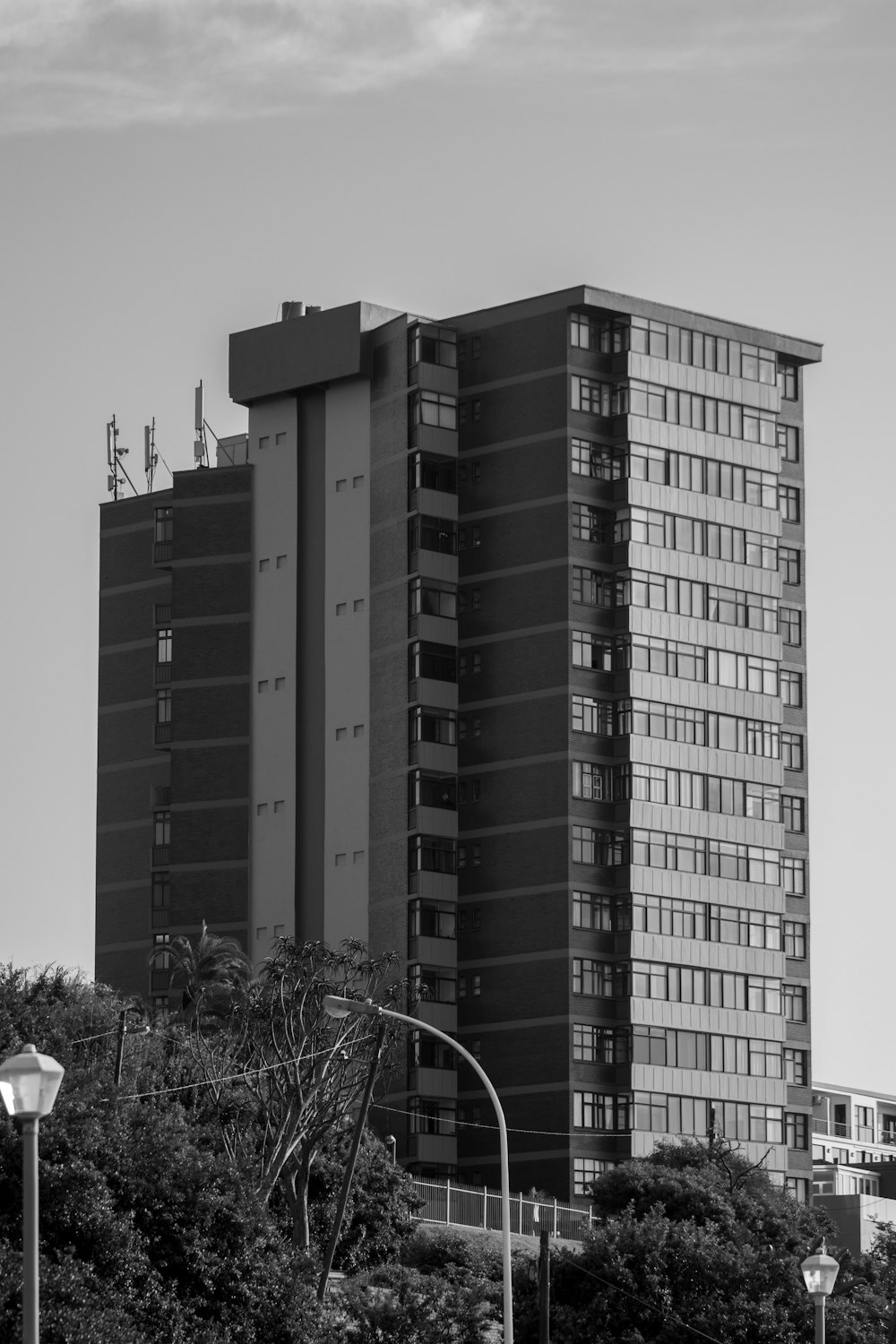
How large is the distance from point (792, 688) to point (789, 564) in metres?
5.82

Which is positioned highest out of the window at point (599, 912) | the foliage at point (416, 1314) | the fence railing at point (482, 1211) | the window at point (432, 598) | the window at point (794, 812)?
the window at point (432, 598)

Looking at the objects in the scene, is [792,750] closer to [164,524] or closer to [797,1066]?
[797,1066]

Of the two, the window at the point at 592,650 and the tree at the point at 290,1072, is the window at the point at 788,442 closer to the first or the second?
the window at the point at 592,650

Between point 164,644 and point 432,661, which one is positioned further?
point 164,644

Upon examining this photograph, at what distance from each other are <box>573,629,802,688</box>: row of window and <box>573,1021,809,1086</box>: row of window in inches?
609

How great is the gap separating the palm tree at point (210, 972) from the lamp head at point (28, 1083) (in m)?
81.0

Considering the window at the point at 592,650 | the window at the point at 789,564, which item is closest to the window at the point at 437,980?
the window at the point at 592,650

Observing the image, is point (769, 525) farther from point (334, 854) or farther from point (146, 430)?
point (146, 430)

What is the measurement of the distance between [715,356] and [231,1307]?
226 feet

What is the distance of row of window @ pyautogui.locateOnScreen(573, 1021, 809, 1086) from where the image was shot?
347ft

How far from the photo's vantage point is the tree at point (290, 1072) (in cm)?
7700

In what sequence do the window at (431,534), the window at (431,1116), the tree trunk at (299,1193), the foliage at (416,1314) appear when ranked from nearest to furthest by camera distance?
the foliage at (416,1314), the tree trunk at (299,1193), the window at (431,1116), the window at (431,534)

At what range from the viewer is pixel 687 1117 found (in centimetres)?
10731

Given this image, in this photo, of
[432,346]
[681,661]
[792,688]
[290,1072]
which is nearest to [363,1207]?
[290,1072]
